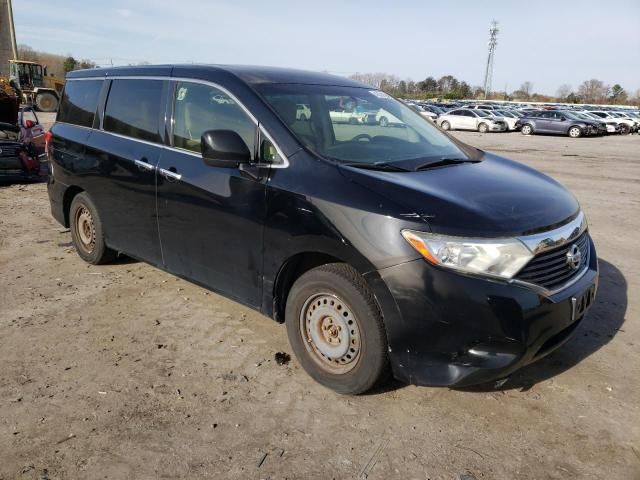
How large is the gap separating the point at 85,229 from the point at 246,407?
3.28 metres

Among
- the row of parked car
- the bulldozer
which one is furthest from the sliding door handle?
the bulldozer

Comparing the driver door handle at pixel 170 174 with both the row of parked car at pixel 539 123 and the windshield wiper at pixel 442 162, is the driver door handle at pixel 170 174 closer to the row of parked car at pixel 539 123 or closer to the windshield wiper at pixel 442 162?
the windshield wiper at pixel 442 162

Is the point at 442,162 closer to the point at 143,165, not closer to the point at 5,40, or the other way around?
the point at 143,165

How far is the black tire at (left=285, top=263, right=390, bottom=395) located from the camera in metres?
2.92

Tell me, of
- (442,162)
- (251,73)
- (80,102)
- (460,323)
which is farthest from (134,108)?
(460,323)

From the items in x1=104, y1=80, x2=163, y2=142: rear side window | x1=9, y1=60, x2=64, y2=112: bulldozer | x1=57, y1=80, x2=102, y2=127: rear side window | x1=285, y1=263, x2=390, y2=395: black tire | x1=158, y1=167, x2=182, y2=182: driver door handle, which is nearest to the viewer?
x1=285, y1=263, x2=390, y2=395: black tire

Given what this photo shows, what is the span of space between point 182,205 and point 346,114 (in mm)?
1429

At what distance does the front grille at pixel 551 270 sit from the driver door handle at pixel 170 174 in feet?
8.20

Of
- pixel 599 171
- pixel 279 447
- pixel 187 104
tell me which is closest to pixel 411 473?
pixel 279 447

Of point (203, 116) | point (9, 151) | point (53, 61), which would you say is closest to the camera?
point (203, 116)

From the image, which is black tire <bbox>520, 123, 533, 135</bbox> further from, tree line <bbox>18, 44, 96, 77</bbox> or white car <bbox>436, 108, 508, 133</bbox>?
tree line <bbox>18, 44, 96, 77</bbox>

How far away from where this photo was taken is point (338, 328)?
315 cm

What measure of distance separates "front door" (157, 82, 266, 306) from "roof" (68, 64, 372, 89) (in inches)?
5.1

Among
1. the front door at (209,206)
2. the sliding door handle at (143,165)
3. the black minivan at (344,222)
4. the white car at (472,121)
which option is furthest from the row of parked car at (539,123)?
the front door at (209,206)
